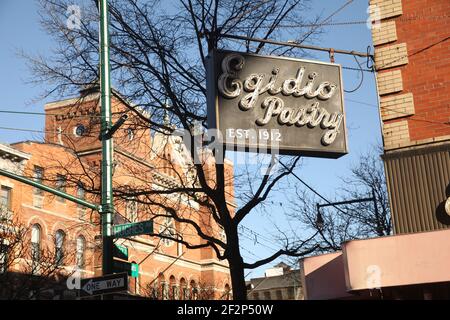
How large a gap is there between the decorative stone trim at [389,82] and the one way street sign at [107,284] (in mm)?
6028

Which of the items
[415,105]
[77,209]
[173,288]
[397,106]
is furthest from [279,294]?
[415,105]

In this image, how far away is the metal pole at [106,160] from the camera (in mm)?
12719

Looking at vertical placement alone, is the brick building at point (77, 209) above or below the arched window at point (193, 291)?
above

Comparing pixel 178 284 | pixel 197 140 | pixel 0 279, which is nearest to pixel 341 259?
pixel 197 140

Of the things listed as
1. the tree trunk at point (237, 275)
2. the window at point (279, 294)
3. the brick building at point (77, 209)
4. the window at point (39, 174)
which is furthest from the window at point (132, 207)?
the window at point (279, 294)

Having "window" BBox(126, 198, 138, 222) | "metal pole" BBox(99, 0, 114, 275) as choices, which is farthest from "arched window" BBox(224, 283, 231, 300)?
"metal pole" BBox(99, 0, 114, 275)

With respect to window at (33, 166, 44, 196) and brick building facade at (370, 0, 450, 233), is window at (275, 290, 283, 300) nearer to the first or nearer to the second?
window at (33, 166, 44, 196)

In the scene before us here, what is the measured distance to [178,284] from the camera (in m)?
60.3

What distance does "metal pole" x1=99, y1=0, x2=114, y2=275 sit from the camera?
12.7 meters

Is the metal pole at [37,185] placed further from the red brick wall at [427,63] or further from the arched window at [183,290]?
the arched window at [183,290]

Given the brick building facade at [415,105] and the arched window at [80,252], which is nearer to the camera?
the brick building facade at [415,105]

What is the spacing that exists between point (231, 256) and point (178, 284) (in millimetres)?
42638
